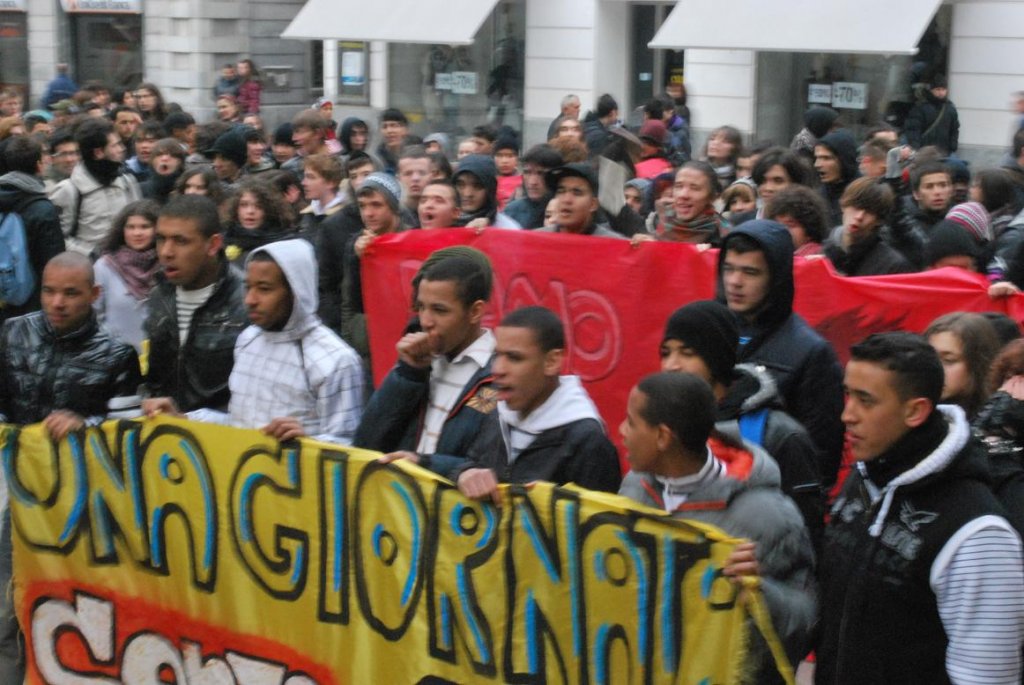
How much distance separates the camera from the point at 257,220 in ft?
24.2

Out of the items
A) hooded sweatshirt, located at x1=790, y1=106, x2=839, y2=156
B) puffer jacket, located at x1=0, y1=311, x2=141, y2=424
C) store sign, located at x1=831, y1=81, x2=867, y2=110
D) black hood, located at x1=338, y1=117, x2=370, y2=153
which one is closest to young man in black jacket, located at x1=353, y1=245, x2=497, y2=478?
puffer jacket, located at x1=0, y1=311, x2=141, y2=424

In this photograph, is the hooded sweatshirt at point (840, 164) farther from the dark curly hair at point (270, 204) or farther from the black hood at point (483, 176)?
the dark curly hair at point (270, 204)

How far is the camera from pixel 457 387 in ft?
15.7

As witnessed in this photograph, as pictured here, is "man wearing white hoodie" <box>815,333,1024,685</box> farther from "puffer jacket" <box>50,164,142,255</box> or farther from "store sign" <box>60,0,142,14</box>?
"store sign" <box>60,0,142,14</box>

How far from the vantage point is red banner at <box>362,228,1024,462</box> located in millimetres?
6035

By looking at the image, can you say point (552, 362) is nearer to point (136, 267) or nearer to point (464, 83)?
point (136, 267)

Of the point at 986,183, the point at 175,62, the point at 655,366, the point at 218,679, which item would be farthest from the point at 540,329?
the point at 175,62

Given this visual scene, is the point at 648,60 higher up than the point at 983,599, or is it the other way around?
the point at 648,60

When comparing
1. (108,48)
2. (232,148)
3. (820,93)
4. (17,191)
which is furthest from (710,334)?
(108,48)

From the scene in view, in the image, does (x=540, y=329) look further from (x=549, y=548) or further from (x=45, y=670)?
(x=45, y=670)

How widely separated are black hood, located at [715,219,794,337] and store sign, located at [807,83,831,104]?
13.3 meters

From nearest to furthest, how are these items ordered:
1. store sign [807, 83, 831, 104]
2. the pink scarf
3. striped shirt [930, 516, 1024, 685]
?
1. striped shirt [930, 516, 1024, 685]
2. the pink scarf
3. store sign [807, 83, 831, 104]

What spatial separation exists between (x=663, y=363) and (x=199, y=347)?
203 cm

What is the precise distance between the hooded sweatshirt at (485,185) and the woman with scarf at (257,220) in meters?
0.91
